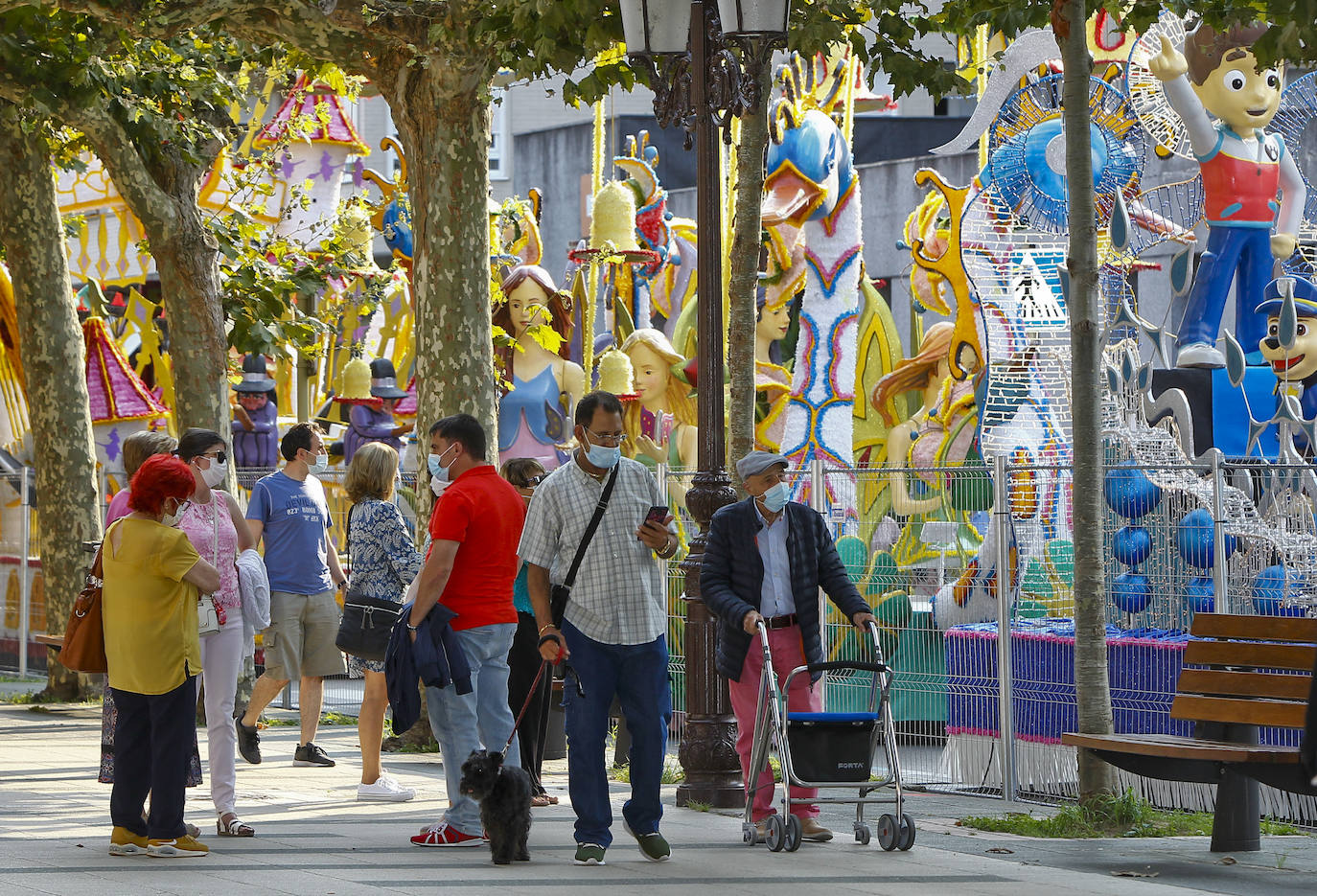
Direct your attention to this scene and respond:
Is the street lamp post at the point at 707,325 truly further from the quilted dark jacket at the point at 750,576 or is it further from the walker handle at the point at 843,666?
the walker handle at the point at 843,666

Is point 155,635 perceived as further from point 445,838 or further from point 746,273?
point 746,273

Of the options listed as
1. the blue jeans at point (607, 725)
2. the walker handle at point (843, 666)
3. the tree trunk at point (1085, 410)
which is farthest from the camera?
the tree trunk at point (1085, 410)

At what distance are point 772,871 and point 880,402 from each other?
635 inches

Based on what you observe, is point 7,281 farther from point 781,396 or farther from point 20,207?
point 781,396

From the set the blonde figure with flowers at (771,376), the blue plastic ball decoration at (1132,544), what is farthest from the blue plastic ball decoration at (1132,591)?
the blonde figure with flowers at (771,376)

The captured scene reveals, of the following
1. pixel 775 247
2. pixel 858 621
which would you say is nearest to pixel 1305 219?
pixel 775 247

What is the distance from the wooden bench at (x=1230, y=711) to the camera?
8.76 m

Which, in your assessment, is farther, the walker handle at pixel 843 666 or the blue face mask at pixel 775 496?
the blue face mask at pixel 775 496

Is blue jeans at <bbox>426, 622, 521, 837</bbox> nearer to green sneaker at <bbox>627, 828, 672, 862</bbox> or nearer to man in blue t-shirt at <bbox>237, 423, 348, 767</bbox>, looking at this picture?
green sneaker at <bbox>627, 828, 672, 862</bbox>

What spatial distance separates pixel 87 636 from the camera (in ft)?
29.0

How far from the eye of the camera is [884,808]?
432 inches

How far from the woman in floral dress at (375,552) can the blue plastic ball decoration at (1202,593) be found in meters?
4.34

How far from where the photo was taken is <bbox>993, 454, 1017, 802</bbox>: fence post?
1160 cm

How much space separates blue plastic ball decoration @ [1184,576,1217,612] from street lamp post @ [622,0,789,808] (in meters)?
2.64
